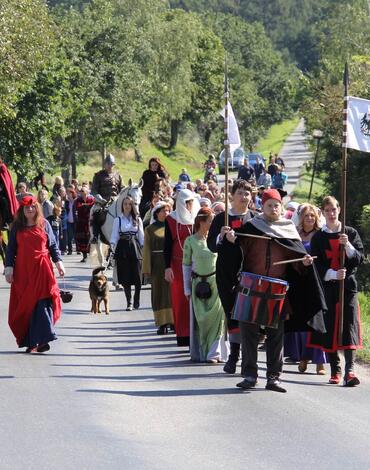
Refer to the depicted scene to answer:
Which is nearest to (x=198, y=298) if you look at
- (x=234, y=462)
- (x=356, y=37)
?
(x=234, y=462)

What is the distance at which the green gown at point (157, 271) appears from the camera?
736 inches

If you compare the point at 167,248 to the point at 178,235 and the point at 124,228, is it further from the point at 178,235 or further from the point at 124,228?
the point at 124,228

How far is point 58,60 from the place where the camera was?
54.8 meters

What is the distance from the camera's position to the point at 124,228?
23.1 m

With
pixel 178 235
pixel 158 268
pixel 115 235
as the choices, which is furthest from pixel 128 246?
pixel 178 235


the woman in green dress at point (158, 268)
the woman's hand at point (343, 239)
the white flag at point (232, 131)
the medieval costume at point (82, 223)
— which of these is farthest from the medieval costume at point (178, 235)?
the medieval costume at point (82, 223)

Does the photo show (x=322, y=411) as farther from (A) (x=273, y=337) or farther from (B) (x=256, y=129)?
(B) (x=256, y=129)

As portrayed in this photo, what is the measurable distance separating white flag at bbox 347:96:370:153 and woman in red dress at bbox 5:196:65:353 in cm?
363

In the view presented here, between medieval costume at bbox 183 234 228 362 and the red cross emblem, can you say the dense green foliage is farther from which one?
the red cross emblem

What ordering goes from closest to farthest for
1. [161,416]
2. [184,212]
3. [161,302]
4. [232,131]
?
[161,416], [184,212], [232,131], [161,302]

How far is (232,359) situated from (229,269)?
1.51 m

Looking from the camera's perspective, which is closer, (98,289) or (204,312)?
(204,312)

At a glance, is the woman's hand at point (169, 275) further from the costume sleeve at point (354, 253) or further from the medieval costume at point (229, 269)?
the costume sleeve at point (354, 253)

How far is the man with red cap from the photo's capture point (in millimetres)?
12781
